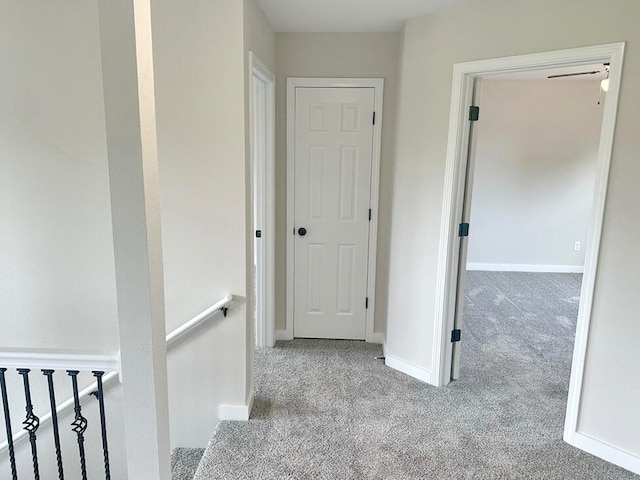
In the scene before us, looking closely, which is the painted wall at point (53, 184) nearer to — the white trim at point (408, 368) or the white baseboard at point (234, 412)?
the white baseboard at point (234, 412)

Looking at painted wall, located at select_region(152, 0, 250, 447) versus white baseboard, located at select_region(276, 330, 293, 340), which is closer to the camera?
painted wall, located at select_region(152, 0, 250, 447)

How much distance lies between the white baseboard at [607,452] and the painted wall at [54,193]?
2.77m

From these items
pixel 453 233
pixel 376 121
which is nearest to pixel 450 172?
pixel 453 233

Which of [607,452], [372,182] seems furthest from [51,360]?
[607,452]

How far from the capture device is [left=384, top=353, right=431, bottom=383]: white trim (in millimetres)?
3057

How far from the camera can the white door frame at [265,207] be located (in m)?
3.29

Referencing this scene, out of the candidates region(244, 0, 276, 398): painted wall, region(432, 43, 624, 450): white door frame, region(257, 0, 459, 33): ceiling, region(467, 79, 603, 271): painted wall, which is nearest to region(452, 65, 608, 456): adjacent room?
region(467, 79, 603, 271): painted wall

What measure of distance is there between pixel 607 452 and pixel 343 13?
3019 mm

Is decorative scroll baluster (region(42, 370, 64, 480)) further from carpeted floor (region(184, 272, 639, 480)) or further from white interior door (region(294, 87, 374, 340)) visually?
white interior door (region(294, 87, 374, 340))

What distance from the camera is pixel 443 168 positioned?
2801mm

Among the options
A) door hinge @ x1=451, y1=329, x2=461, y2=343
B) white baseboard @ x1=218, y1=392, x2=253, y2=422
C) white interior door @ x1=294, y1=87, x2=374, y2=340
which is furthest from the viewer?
white interior door @ x1=294, y1=87, x2=374, y2=340

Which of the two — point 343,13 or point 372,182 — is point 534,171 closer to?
point 372,182

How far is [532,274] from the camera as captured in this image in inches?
231

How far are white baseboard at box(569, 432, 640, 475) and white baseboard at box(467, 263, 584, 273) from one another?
3.78 m
